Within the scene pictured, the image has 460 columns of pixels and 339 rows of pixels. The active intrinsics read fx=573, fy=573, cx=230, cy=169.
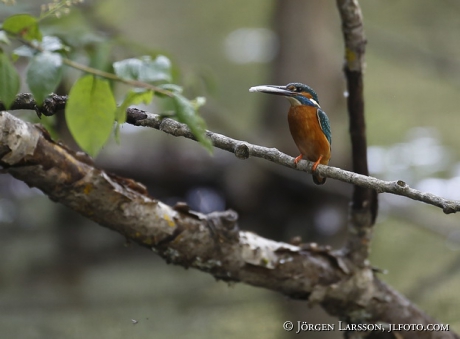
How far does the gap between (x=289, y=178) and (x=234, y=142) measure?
81.0 inches

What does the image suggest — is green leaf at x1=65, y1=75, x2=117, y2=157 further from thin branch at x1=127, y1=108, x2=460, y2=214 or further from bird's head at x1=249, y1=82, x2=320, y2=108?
bird's head at x1=249, y1=82, x2=320, y2=108

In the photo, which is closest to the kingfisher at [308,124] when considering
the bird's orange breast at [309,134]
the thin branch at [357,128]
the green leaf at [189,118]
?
the bird's orange breast at [309,134]

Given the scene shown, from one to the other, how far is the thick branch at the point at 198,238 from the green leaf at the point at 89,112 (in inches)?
8.4

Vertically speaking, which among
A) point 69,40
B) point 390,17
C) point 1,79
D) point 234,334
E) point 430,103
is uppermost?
point 390,17

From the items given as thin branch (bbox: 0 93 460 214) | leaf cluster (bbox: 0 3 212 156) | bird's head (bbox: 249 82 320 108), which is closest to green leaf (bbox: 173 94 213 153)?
leaf cluster (bbox: 0 3 212 156)

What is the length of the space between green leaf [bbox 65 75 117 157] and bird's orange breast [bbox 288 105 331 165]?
624 mm

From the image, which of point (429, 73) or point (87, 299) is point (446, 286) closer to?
point (87, 299)

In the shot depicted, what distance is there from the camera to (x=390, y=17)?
4.70 metres

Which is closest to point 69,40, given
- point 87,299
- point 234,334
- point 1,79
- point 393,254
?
point 1,79

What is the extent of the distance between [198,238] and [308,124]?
39 cm

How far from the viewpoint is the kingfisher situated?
4.28 feet

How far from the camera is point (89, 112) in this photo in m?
0.78

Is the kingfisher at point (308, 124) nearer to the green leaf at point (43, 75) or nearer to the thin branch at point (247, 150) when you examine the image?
the thin branch at point (247, 150)

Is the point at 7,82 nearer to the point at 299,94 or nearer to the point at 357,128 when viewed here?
the point at 299,94
